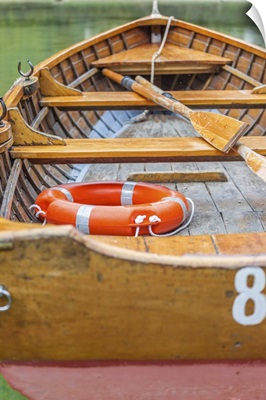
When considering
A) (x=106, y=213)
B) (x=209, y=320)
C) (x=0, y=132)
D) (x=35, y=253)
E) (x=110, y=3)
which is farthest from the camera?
(x=110, y=3)

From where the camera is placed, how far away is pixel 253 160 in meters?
2.59

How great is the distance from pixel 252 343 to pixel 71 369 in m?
0.61

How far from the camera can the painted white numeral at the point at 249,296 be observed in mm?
1575

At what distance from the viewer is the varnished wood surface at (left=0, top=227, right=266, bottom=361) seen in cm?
156

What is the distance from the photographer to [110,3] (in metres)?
29.8

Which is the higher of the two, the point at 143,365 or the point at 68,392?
the point at 143,365

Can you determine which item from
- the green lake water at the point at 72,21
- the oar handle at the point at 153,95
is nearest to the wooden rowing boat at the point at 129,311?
the oar handle at the point at 153,95

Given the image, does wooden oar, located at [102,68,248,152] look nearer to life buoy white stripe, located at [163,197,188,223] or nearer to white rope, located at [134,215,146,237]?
life buoy white stripe, located at [163,197,188,223]

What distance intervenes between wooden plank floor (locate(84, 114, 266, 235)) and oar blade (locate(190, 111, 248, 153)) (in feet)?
1.17

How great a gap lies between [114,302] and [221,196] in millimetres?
1692

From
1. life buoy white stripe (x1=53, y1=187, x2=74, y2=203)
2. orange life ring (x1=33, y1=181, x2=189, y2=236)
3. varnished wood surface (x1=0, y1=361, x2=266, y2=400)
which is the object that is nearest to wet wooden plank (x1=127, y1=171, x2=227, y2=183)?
orange life ring (x1=33, y1=181, x2=189, y2=236)

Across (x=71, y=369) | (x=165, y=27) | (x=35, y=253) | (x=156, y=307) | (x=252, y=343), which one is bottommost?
(x=71, y=369)

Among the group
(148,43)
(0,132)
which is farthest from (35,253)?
(148,43)

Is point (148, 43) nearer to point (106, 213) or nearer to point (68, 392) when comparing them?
point (106, 213)
